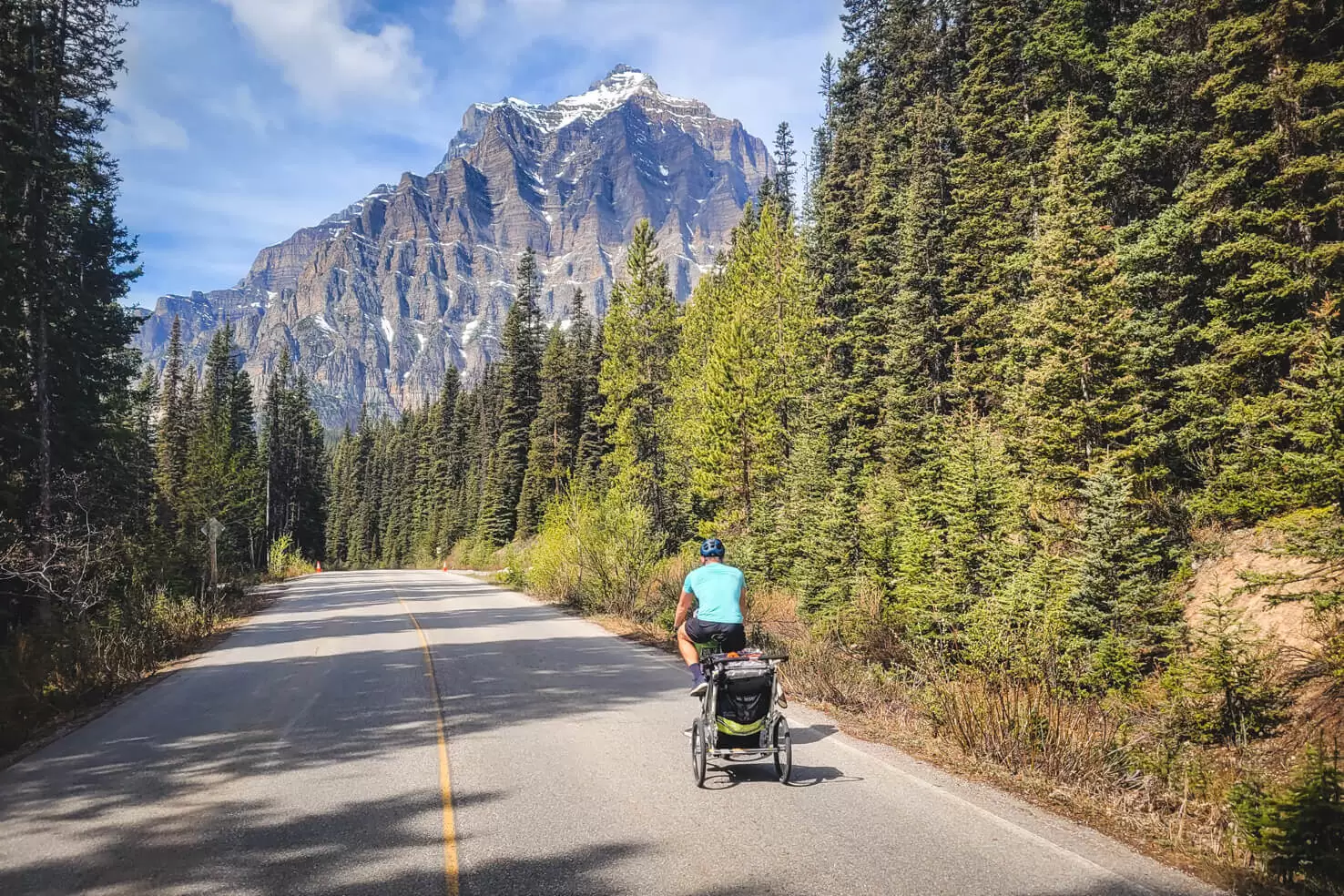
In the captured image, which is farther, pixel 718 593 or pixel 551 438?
pixel 551 438

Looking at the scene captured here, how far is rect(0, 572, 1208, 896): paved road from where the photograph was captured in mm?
4258

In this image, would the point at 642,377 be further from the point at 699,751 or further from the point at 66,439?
the point at 699,751

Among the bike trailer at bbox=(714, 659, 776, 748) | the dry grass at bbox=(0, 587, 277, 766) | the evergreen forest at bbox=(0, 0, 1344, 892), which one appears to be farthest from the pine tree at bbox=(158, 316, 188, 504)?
the bike trailer at bbox=(714, 659, 776, 748)

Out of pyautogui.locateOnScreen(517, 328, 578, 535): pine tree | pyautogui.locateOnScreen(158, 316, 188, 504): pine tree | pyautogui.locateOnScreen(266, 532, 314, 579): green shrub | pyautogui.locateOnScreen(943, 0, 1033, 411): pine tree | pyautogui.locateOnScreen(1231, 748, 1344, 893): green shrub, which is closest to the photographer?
pyautogui.locateOnScreen(1231, 748, 1344, 893): green shrub

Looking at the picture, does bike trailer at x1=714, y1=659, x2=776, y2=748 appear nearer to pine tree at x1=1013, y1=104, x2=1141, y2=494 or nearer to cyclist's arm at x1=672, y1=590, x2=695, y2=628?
cyclist's arm at x1=672, y1=590, x2=695, y2=628

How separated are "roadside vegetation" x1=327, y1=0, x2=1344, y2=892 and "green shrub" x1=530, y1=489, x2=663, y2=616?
0.11m

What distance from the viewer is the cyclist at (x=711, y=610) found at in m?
6.45

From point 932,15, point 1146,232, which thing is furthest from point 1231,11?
point 932,15

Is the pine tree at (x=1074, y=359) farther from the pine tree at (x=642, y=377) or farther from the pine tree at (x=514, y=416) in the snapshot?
the pine tree at (x=514, y=416)

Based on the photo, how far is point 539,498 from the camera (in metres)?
54.4

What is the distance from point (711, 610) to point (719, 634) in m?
0.22

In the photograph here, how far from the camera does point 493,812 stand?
211 inches

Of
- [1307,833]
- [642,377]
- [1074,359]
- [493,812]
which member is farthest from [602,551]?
[1307,833]

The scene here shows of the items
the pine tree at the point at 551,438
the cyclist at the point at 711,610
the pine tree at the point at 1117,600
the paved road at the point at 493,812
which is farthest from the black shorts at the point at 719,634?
the pine tree at the point at 551,438
